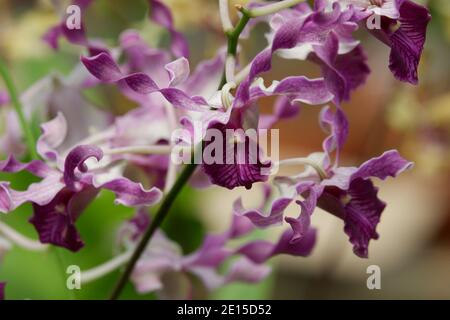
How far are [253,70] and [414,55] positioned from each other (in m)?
0.07

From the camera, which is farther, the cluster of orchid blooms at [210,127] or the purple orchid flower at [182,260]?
the purple orchid flower at [182,260]

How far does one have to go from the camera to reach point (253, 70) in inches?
12.7

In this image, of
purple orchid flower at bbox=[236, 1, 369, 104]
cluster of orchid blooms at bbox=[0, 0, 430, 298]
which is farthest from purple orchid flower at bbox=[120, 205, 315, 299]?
purple orchid flower at bbox=[236, 1, 369, 104]

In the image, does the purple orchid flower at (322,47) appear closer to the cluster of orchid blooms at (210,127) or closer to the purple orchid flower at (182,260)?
the cluster of orchid blooms at (210,127)

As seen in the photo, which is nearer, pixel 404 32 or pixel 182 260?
pixel 404 32

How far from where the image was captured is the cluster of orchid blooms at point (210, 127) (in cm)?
32

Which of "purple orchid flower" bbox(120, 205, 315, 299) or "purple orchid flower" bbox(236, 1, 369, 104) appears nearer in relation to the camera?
"purple orchid flower" bbox(236, 1, 369, 104)

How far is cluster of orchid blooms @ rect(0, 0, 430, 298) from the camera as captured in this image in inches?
12.7

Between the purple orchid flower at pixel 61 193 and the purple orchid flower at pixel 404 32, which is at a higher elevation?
the purple orchid flower at pixel 404 32

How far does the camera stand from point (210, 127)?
0.31 meters

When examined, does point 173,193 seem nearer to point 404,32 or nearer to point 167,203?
point 167,203

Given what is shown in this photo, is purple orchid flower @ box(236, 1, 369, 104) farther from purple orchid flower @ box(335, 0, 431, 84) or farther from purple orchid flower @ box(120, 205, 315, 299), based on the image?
purple orchid flower @ box(120, 205, 315, 299)

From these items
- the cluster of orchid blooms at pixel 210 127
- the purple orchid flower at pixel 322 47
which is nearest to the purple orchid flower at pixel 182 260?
the cluster of orchid blooms at pixel 210 127

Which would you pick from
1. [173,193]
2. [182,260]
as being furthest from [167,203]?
[182,260]
